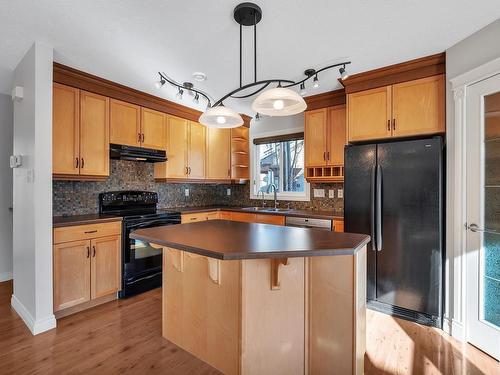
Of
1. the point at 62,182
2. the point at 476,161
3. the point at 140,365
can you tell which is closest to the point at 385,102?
the point at 476,161

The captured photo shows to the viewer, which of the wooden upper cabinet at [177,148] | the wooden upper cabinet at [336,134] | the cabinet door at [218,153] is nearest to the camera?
the wooden upper cabinet at [336,134]

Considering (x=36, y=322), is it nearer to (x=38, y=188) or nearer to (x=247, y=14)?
(x=38, y=188)

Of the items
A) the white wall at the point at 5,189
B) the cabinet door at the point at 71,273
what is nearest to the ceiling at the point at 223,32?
the white wall at the point at 5,189

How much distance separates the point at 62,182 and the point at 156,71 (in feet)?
5.45

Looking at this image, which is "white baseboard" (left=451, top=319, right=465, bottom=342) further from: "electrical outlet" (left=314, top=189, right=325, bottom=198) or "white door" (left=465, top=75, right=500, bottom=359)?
"electrical outlet" (left=314, top=189, right=325, bottom=198)

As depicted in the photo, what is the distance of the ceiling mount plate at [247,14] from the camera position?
1.73 meters

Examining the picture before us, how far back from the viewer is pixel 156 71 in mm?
2756

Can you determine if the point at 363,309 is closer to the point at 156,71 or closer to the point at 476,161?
the point at 476,161

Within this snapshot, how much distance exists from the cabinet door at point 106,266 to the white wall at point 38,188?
43cm

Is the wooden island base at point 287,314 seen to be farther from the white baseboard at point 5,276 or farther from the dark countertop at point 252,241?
the white baseboard at point 5,276

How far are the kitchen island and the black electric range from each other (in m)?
1.42

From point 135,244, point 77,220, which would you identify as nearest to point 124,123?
point 77,220

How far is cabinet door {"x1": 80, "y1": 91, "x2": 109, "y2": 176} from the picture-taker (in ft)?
9.37

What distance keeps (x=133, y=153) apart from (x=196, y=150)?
1.12m
